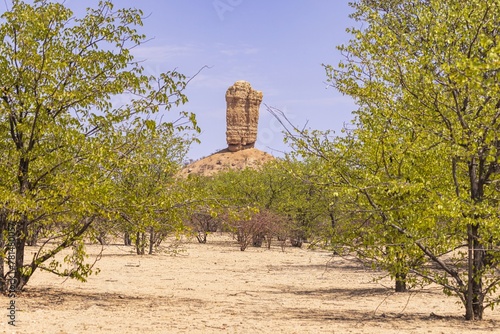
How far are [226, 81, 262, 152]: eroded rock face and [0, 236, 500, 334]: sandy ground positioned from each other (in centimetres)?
10338

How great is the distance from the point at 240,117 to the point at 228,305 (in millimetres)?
114628

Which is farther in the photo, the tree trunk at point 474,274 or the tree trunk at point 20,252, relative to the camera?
the tree trunk at point 20,252

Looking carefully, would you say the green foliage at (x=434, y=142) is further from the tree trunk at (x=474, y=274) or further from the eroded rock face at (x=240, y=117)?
the eroded rock face at (x=240, y=117)

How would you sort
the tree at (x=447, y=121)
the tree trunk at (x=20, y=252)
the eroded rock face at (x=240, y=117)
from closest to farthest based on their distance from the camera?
the tree at (x=447, y=121), the tree trunk at (x=20, y=252), the eroded rock face at (x=240, y=117)

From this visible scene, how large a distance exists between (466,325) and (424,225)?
223cm

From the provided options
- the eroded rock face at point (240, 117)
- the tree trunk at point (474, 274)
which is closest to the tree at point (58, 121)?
the tree trunk at point (474, 274)

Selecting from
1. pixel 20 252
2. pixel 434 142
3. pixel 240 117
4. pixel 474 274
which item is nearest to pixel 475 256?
pixel 474 274

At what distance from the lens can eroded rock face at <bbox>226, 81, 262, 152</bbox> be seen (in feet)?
417

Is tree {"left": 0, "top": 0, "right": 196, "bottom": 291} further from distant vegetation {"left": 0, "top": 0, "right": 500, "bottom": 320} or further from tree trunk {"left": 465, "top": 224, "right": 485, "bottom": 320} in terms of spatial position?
tree trunk {"left": 465, "top": 224, "right": 485, "bottom": 320}

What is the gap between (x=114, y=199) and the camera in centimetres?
1210

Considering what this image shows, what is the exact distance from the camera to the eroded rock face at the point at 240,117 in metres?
127

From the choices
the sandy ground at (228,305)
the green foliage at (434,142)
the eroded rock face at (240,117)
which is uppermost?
the eroded rock face at (240,117)

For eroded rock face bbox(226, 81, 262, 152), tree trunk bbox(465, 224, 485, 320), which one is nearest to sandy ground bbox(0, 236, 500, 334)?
tree trunk bbox(465, 224, 485, 320)

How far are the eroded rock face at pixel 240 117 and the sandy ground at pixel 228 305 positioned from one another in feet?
339
